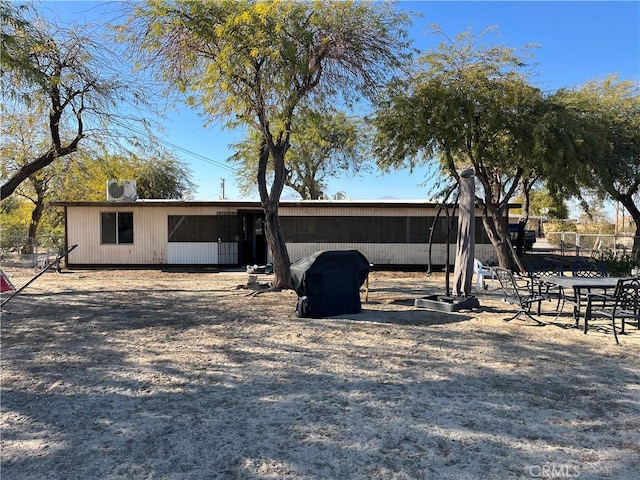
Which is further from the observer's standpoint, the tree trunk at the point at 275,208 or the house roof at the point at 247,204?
the house roof at the point at 247,204

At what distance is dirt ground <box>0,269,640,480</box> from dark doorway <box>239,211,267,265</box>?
938 cm

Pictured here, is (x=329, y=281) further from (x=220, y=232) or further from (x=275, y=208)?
(x=220, y=232)

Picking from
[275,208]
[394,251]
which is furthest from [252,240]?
[275,208]

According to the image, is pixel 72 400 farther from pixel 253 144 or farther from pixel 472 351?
pixel 253 144

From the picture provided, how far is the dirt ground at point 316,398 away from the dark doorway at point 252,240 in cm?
938

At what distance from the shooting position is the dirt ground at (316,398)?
10.0ft

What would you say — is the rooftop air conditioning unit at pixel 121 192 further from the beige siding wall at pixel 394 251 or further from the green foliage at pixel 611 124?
the green foliage at pixel 611 124

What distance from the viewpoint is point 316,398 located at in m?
4.17

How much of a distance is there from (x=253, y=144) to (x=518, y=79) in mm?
7420

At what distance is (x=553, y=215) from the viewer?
148 ft

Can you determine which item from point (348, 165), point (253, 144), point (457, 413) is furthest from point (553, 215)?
point (457, 413)

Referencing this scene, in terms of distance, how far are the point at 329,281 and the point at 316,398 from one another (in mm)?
3844

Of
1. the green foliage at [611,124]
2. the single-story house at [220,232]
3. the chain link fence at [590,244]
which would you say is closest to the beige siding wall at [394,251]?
the single-story house at [220,232]

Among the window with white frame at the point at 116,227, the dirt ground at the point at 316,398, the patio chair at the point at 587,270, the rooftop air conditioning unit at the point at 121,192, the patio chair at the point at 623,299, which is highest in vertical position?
the rooftop air conditioning unit at the point at 121,192
